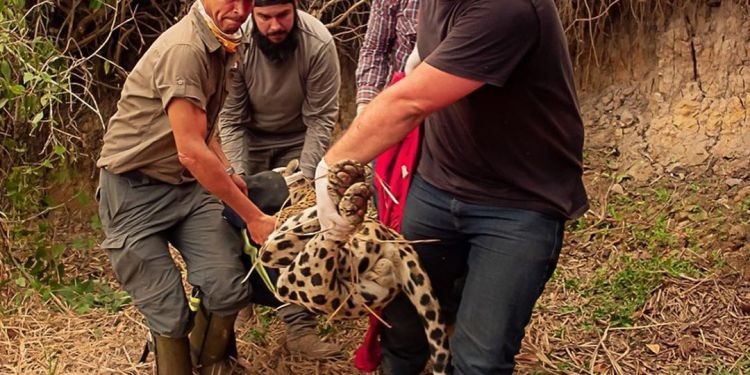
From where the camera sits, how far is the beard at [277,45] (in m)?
4.23

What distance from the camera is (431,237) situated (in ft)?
9.75

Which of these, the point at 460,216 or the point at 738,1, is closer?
the point at 460,216

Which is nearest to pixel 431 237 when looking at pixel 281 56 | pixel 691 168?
pixel 281 56

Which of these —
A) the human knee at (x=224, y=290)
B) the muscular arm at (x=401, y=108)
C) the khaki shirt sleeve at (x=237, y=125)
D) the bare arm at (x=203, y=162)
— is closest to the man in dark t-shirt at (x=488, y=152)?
the muscular arm at (x=401, y=108)

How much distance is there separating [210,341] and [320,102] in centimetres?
141

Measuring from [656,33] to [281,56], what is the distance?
98.7 inches

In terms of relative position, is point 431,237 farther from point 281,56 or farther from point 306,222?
point 281,56

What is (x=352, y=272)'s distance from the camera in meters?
2.95

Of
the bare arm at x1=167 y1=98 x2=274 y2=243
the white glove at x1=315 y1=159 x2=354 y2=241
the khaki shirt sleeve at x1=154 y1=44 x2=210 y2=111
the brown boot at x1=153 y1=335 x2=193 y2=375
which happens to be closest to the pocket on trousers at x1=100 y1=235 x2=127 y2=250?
the brown boot at x1=153 y1=335 x2=193 y2=375

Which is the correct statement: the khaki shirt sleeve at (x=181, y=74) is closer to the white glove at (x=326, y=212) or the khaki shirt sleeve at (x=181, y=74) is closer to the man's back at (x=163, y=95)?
the man's back at (x=163, y=95)

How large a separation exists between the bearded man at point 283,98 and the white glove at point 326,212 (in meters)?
1.43

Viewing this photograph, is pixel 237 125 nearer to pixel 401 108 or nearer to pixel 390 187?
pixel 390 187

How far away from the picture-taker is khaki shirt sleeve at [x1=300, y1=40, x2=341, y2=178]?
14.4 ft

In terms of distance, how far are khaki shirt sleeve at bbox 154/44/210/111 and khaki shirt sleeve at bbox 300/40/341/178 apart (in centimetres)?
121
